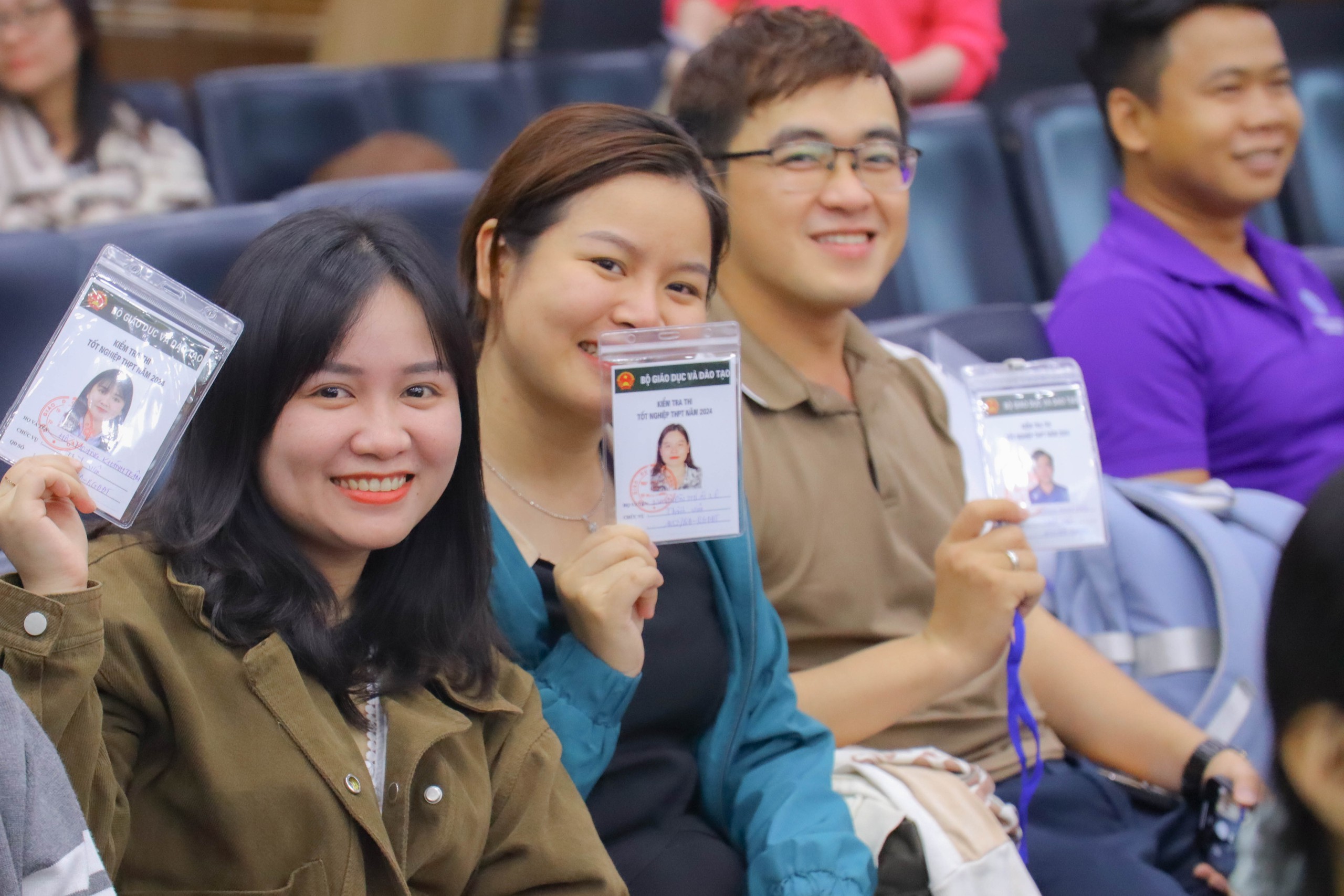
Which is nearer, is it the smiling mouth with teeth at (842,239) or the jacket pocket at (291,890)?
the jacket pocket at (291,890)

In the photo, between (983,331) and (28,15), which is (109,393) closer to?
(983,331)

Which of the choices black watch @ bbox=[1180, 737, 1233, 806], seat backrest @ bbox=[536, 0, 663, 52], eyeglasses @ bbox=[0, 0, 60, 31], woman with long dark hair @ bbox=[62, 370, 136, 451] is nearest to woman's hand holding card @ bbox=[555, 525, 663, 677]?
woman with long dark hair @ bbox=[62, 370, 136, 451]

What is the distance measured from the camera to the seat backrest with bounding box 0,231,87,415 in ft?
5.82

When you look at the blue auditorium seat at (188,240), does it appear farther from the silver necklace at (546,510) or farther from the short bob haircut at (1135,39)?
the short bob haircut at (1135,39)

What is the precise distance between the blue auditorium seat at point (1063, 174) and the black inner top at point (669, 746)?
7.08ft

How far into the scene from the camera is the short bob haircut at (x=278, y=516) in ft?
4.30

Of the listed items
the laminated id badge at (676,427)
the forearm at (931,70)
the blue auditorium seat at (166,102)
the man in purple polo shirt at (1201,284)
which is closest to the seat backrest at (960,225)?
the forearm at (931,70)

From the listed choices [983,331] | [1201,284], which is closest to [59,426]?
[983,331]

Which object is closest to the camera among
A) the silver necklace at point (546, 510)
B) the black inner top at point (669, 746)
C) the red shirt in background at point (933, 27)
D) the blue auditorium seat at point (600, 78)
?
the black inner top at point (669, 746)

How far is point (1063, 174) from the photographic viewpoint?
3.66m

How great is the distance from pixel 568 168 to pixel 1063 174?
2350 millimetres

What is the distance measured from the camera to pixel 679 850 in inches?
62.2

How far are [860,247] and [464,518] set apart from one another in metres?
0.76

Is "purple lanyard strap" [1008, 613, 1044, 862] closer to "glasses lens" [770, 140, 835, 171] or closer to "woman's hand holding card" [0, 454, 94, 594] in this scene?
"glasses lens" [770, 140, 835, 171]
